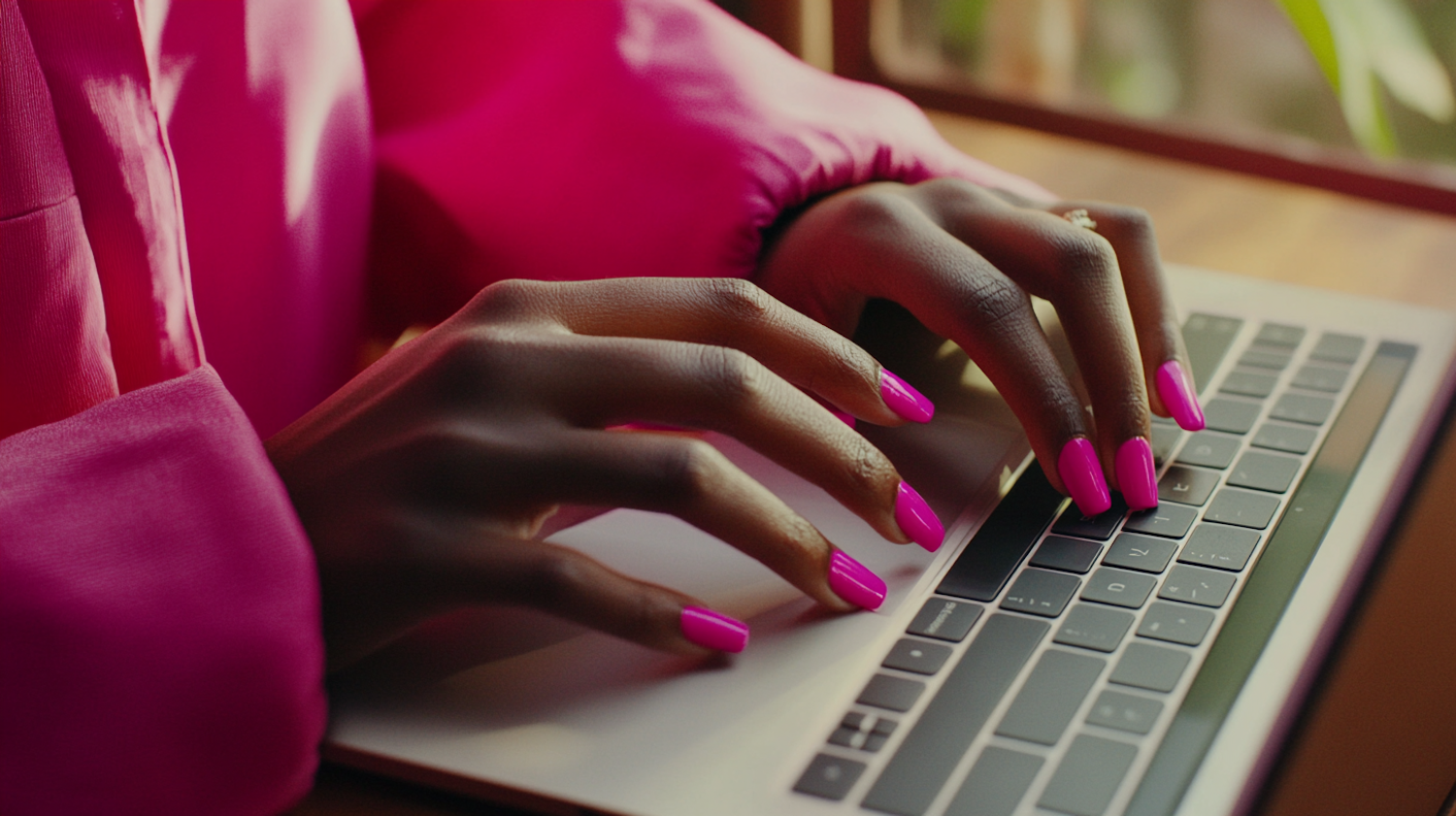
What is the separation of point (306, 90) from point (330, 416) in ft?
0.65

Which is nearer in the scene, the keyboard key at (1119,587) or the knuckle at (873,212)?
the keyboard key at (1119,587)

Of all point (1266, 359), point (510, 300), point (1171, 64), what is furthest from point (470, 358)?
point (1171, 64)

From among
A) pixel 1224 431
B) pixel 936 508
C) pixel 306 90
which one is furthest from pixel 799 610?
pixel 306 90

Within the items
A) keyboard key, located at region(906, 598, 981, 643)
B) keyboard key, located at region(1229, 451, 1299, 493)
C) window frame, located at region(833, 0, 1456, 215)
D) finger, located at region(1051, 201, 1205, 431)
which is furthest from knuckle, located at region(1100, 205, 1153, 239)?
window frame, located at region(833, 0, 1456, 215)

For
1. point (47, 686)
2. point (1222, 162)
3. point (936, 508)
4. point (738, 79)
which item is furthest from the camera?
point (1222, 162)

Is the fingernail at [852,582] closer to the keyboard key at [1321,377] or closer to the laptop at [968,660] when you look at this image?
the laptop at [968,660]

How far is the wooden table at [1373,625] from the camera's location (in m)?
0.30

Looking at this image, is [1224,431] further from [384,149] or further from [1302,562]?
[384,149]

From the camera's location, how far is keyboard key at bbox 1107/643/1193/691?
0.33 m

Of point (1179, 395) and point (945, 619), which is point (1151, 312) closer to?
point (1179, 395)

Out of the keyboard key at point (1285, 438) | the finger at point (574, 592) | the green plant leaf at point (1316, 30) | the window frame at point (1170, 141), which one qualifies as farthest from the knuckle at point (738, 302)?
the window frame at point (1170, 141)

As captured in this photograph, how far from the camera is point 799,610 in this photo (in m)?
0.37

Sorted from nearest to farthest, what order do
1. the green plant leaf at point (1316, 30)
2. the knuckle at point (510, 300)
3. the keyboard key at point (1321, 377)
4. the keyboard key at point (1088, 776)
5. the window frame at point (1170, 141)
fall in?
the keyboard key at point (1088, 776) → the knuckle at point (510, 300) → the keyboard key at point (1321, 377) → the green plant leaf at point (1316, 30) → the window frame at point (1170, 141)

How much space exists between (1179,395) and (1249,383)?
0.06 metres
